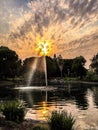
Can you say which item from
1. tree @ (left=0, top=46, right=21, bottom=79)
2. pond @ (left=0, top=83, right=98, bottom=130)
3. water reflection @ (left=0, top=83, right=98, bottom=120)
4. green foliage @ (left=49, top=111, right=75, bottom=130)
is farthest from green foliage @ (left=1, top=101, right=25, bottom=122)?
tree @ (left=0, top=46, right=21, bottom=79)

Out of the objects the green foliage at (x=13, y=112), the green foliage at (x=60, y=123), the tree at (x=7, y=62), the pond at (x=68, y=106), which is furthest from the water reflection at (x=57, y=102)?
the tree at (x=7, y=62)

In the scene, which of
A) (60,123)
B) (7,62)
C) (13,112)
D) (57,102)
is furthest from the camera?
(7,62)

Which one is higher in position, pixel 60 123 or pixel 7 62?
pixel 7 62

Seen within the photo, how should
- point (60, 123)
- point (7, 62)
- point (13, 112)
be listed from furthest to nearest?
point (7, 62) < point (13, 112) < point (60, 123)

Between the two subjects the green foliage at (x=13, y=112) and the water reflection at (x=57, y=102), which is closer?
the green foliage at (x=13, y=112)

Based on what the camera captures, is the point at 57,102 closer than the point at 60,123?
No

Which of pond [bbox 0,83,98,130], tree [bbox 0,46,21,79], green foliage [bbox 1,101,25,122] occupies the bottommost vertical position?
pond [bbox 0,83,98,130]

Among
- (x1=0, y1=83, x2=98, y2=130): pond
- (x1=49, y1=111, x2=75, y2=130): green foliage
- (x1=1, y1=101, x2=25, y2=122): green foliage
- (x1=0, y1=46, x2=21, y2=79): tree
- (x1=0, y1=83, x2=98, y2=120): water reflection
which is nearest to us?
(x1=49, y1=111, x2=75, y2=130): green foliage

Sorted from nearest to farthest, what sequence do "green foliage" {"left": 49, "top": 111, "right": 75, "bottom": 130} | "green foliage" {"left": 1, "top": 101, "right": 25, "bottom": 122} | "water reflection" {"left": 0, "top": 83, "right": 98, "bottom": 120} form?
1. "green foliage" {"left": 49, "top": 111, "right": 75, "bottom": 130}
2. "green foliage" {"left": 1, "top": 101, "right": 25, "bottom": 122}
3. "water reflection" {"left": 0, "top": 83, "right": 98, "bottom": 120}

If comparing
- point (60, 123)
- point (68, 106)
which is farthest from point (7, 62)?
point (60, 123)

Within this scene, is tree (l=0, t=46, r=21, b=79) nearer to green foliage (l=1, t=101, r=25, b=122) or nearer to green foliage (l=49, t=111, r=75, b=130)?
green foliage (l=1, t=101, r=25, b=122)

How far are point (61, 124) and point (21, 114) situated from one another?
494 centimetres

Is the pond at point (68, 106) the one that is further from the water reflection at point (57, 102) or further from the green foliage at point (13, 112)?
the green foliage at point (13, 112)

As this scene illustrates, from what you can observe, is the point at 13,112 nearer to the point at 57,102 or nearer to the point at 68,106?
the point at 68,106
